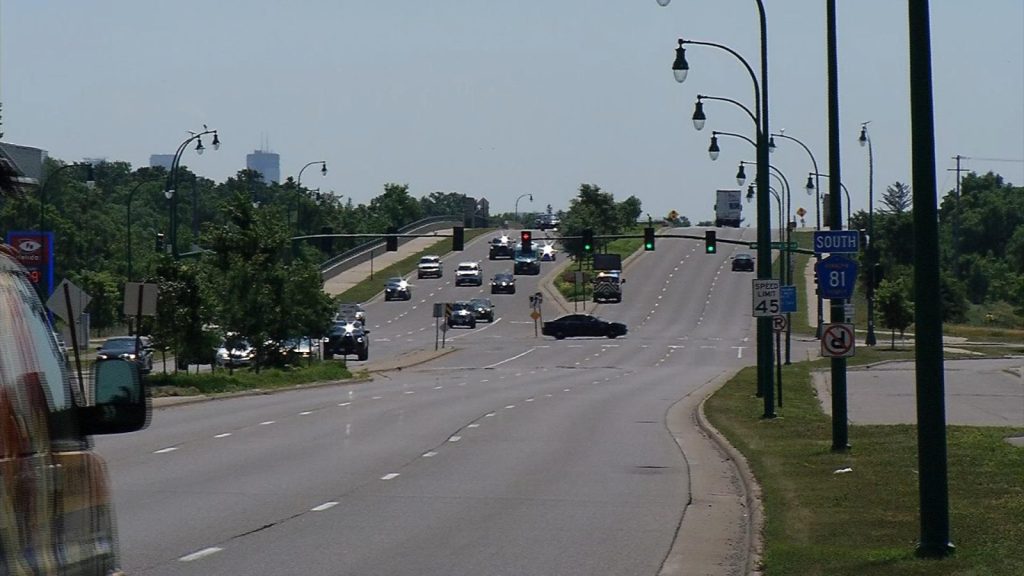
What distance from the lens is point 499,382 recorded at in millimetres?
48375

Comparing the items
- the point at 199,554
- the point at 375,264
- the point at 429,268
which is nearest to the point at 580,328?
the point at 429,268

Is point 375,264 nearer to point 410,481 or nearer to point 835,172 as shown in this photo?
point 835,172

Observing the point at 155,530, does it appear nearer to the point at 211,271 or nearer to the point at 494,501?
the point at 494,501

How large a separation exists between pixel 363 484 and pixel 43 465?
44.7 ft

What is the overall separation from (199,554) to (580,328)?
70989 mm

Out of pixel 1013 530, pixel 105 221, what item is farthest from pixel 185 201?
pixel 1013 530

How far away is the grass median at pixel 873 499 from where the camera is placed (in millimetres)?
11656

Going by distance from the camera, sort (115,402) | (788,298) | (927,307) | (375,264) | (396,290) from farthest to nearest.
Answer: (375,264) → (396,290) → (788,298) → (927,307) → (115,402)

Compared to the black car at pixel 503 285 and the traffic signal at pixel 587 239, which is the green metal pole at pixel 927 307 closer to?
the traffic signal at pixel 587 239

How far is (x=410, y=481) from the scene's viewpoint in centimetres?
1900

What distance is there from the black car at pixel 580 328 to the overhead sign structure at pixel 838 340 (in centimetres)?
6078

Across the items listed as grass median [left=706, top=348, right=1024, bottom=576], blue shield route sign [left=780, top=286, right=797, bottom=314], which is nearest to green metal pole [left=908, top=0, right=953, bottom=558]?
grass median [left=706, top=348, right=1024, bottom=576]

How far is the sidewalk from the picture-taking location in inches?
4600

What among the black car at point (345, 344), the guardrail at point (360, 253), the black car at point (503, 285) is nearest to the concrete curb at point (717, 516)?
the black car at point (345, 344)
